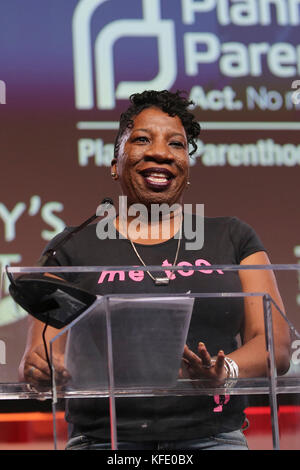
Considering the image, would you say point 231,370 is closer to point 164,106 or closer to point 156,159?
point 156,159

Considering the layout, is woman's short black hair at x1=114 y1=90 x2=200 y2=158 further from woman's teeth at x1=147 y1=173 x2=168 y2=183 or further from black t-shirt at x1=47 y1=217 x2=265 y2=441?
black t-shirt at x1=47 y1=217 x2=265 y2=441

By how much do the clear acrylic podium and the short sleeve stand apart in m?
0.52

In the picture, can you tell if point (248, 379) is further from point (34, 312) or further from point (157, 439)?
point (34, 312)

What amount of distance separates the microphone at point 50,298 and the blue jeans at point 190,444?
204mm

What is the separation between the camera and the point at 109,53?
9.06 feet

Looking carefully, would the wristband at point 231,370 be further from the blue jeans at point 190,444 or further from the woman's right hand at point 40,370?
the woman's right hand at point 40,370

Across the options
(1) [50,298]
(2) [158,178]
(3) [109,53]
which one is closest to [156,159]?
(2) [158,178]

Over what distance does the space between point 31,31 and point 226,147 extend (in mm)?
829

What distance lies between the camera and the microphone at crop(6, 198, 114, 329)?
120 centimetres

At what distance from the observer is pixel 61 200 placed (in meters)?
2.66

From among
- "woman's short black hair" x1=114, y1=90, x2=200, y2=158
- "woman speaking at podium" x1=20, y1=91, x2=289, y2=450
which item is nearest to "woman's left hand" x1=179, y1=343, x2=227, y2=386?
"woman speaking at podium" x1=20, y1=91, x2=289, y2=450

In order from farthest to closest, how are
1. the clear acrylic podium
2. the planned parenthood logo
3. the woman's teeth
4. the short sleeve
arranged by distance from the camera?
the planned parenthood logo, the woman's teeth, the short sleeve, the clear acrylic podium

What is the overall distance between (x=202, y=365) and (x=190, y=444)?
14 centimetres

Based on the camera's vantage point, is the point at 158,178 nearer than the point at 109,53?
Yes
